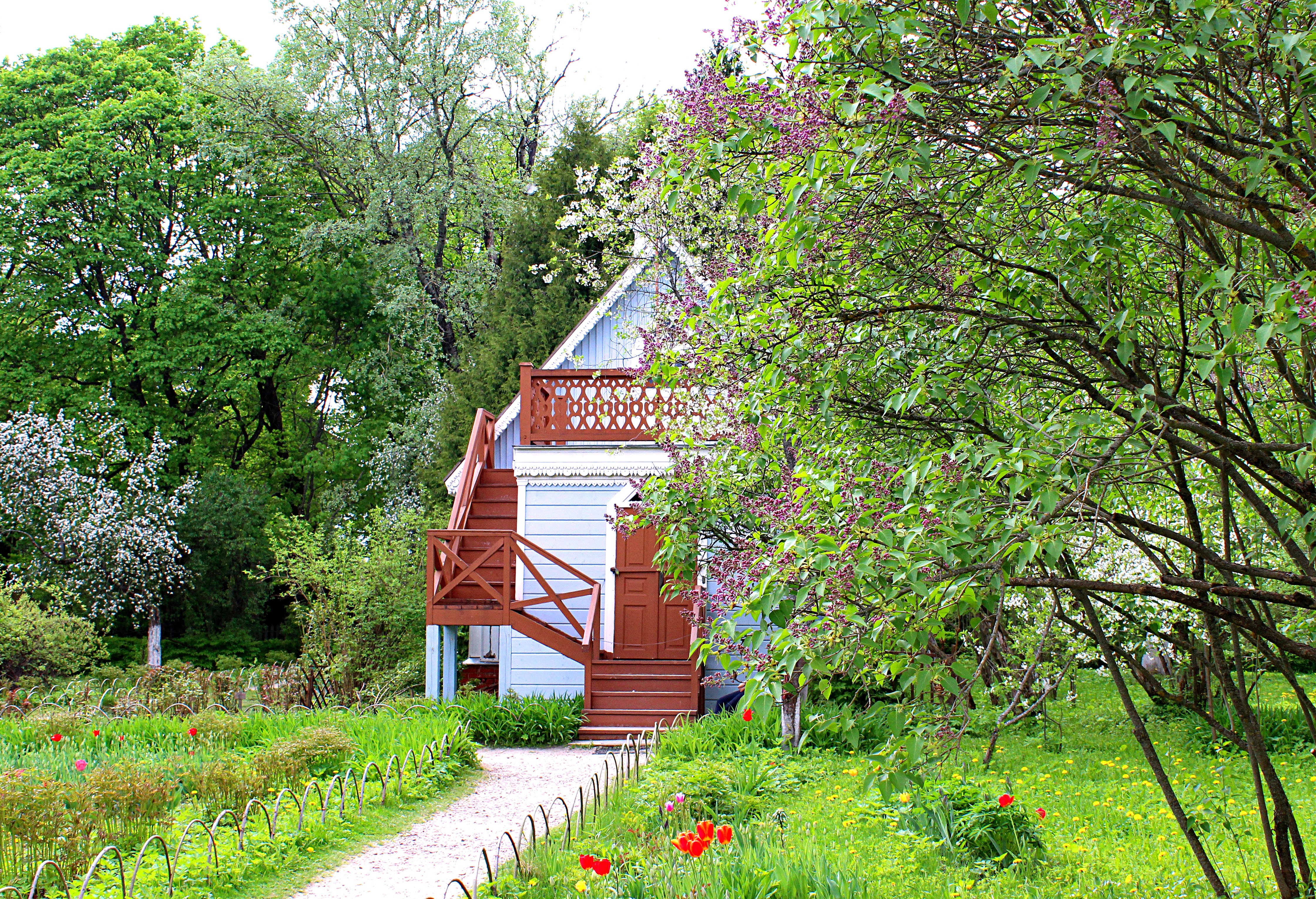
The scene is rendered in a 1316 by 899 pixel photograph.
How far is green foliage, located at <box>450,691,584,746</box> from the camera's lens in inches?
495

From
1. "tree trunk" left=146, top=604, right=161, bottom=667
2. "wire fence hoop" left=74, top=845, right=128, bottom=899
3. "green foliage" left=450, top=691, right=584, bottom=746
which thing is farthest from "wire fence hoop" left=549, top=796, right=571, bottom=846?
"tree trunk" left=146, top=604, right=161, bottom=667

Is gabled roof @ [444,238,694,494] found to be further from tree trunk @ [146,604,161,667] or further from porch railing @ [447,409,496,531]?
tree trunk @ [146,604,161,667]

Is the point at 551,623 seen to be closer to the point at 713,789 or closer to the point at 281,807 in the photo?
the point at 281,807

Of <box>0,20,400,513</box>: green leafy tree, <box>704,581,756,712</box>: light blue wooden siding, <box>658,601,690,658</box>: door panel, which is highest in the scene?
<box>0,20,400,513</box>: green leafy tree

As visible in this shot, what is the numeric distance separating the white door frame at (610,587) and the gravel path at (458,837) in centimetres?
312

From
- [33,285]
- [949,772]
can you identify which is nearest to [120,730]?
[949,772]

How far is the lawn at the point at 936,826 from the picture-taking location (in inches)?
202

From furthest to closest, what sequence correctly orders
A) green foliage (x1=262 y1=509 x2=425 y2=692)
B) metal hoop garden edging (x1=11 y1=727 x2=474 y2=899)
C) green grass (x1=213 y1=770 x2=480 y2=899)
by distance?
1. green foliage (x1=262 y1=509 x2=425 y2=692)
2. green grass (x1=213 y1=770 x2=480 y2=899)
3. metal hoop garden edging (x1=11 y1=727 x2=474 y2=899)

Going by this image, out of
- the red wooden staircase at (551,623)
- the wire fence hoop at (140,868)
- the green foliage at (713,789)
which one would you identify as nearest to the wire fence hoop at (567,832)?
the green foliage at (713,789)

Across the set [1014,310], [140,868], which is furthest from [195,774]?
[1014,310]

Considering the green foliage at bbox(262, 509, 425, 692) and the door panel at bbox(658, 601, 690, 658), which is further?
the green foliage at bbox(262, 509, 425, 692)

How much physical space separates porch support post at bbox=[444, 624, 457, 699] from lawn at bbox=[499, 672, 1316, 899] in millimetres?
4563

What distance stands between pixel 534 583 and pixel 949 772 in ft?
26.8

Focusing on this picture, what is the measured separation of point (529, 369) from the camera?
47.2 feet
